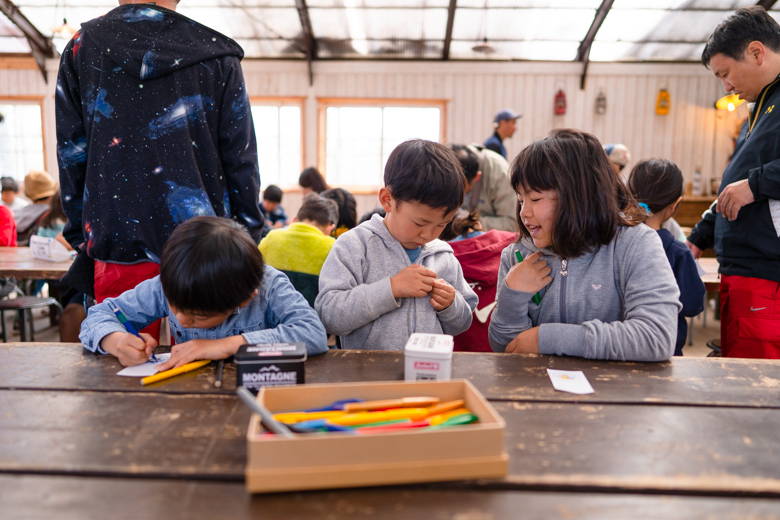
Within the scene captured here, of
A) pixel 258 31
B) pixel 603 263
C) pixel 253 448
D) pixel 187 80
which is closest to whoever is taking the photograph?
pixel 253 448

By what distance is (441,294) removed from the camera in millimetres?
1339

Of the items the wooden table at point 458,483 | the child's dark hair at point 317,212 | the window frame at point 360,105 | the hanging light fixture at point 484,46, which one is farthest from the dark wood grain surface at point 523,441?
the window frame at point 360,105

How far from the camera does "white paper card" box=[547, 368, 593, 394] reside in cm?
95

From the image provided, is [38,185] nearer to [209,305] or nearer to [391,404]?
[209,305]

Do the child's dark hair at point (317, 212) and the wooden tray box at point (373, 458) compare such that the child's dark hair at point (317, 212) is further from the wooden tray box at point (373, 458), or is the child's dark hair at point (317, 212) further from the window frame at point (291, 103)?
the window frame at point (291, 103)

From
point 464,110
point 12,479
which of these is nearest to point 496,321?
point 12,479

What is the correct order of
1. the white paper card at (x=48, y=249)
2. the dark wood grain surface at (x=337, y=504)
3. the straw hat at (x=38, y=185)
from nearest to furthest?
1. the dark wood grain surface at (x=337, y=504)
2. the white paper card at (x=48, y=249)
3. the straw hat at (x=38, y=185)

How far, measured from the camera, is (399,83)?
7582 mm

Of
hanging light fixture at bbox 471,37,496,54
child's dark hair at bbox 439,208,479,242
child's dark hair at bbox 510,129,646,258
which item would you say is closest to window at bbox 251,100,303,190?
hanging light fixture at bbox 471,37,496,54

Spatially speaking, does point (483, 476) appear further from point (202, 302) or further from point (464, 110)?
point (464, 110)

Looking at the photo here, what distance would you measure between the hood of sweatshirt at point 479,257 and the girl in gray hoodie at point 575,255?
604mm

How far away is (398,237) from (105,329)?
75 centimetres

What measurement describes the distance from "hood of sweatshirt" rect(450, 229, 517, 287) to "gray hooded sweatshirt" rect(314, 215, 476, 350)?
494mm

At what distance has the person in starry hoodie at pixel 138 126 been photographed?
4.61 feet
